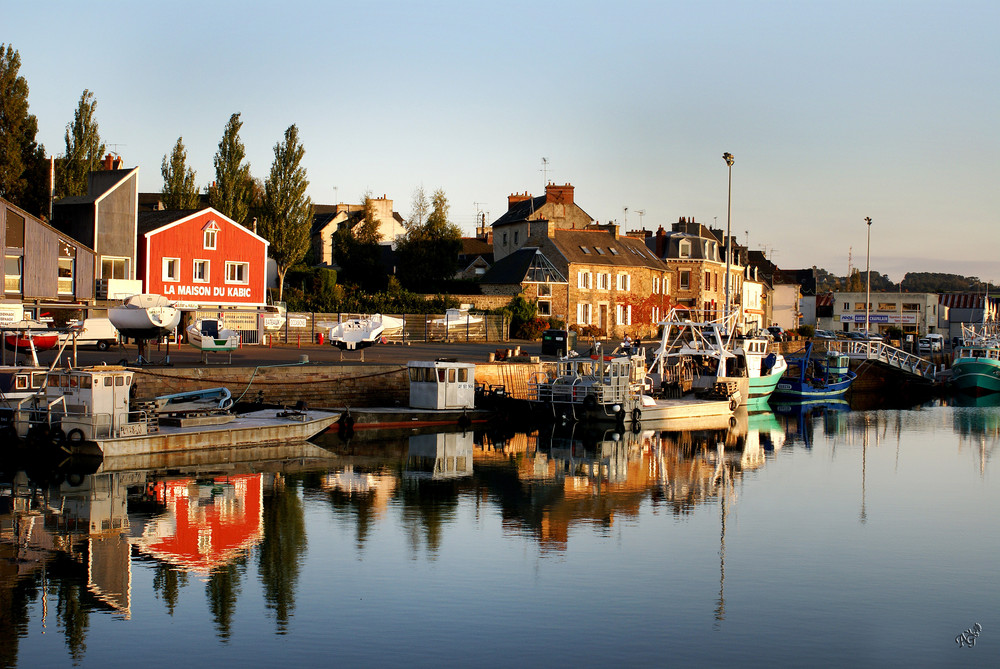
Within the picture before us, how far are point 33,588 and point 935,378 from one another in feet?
190

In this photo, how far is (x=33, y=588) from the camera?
16.5 m

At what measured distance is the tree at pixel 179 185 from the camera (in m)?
62.0

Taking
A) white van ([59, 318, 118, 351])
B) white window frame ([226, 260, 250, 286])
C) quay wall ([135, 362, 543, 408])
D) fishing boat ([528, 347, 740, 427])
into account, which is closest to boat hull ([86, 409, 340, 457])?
quay wall ([135, 362, 543, 408])

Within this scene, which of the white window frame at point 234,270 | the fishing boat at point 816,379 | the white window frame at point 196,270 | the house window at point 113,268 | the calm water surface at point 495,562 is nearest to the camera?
the calm water surface at point 495,562

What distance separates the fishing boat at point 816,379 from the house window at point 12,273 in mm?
35172

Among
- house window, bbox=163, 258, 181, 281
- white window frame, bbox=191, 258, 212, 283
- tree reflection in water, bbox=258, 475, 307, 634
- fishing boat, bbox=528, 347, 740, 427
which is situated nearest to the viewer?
tree reflection in water, bbox=258, 475, 307, 634

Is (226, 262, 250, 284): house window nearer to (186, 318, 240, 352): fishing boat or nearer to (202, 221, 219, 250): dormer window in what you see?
(202, 221, 219, 250): dormer window

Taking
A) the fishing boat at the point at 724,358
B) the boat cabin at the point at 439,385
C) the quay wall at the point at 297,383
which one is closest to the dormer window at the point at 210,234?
the quay wall at the point at 297,383

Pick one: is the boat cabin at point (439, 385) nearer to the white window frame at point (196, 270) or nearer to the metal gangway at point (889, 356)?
the white window frame at point (196, 270)

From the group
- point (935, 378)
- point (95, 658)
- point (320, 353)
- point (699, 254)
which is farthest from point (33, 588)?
point (699, 254)

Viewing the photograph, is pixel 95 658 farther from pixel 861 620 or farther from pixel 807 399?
pixel 807 399

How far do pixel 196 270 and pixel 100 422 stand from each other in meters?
24.3

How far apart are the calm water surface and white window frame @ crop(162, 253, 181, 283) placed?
20.6 m

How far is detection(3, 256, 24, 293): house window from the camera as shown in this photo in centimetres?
4078
